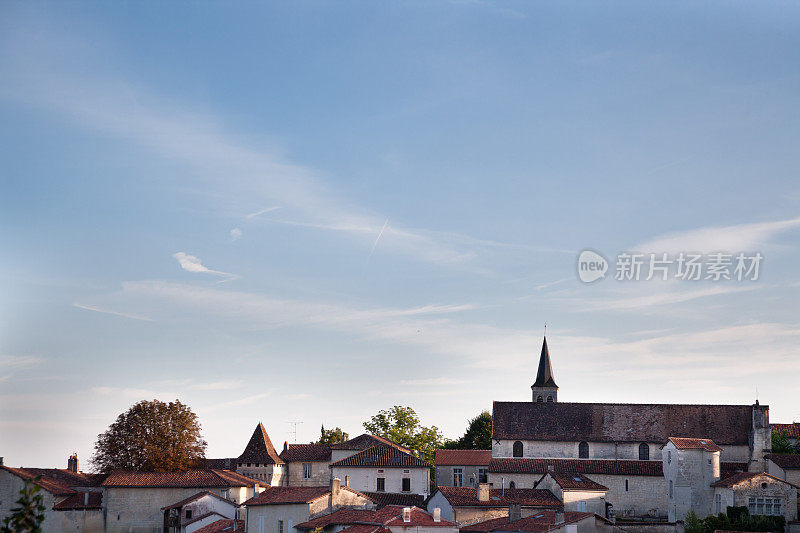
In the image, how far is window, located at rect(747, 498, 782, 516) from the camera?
5959 centimetres

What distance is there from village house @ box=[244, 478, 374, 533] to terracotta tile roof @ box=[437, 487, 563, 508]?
19.2 ft

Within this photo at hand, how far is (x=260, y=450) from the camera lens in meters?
82.3

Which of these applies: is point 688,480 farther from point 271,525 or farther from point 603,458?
point 271,525

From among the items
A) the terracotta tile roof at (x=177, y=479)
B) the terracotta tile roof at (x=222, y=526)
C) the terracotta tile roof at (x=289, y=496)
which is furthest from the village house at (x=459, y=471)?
the terracotta tile roof at (x=289, y=496)

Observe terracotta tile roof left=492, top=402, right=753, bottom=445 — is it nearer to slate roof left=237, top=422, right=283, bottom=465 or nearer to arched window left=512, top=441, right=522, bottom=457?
arched window left=512, top=441, right=522, bottom=457

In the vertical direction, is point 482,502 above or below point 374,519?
below

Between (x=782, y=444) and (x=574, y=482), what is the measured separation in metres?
22.7

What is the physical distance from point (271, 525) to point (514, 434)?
93.8 ft

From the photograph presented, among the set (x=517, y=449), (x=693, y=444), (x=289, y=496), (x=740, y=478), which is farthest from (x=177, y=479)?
(x=740, y=478)

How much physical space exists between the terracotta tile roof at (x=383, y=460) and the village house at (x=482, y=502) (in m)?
8.88

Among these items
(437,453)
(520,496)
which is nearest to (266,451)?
(437,453)

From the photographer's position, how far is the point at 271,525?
55062 millimetres

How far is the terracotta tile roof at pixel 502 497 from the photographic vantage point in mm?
58438

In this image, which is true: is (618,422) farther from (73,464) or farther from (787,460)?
(73,464)
